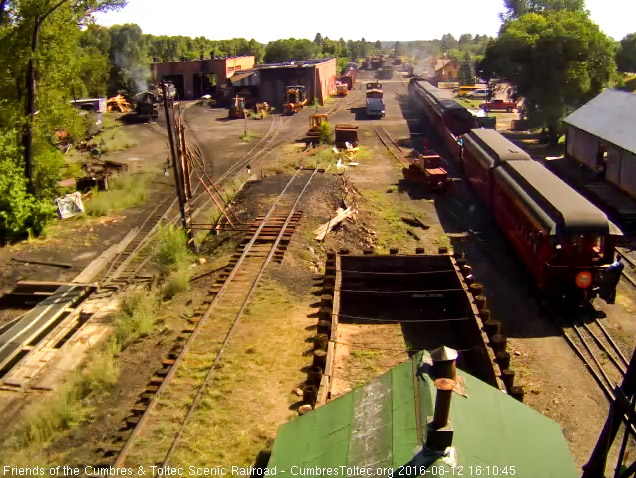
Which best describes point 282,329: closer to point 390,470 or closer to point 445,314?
point 445,314

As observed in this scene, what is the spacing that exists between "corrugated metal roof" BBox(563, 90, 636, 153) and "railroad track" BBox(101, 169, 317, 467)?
A: 44.4 feet

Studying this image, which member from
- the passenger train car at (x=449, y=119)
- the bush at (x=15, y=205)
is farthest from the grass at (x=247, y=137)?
the bush at (x=15, y=205)

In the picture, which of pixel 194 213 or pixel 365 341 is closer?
pixel 365 341

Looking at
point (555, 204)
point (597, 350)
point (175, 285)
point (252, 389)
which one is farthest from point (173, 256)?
point (597, 350)

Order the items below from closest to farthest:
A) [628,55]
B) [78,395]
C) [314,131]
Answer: [78,395]
[314,131]
[628,55]

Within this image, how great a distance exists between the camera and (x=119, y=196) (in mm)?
23328

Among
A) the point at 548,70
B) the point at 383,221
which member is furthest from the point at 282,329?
the point at 548,70

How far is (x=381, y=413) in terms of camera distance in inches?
215

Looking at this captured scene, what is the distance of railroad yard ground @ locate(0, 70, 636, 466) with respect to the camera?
8.83 meters

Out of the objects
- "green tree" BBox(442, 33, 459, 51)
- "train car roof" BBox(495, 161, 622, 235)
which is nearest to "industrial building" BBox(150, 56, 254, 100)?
"train car roof" BBox(495, 161, 622, 235)

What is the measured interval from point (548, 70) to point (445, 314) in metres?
22.7

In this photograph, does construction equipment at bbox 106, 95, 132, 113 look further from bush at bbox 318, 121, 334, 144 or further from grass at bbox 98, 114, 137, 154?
bush at bbox 318, 121, 334, 144

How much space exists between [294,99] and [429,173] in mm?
28866

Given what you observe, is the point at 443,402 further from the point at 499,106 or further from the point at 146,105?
the point at 499,106
